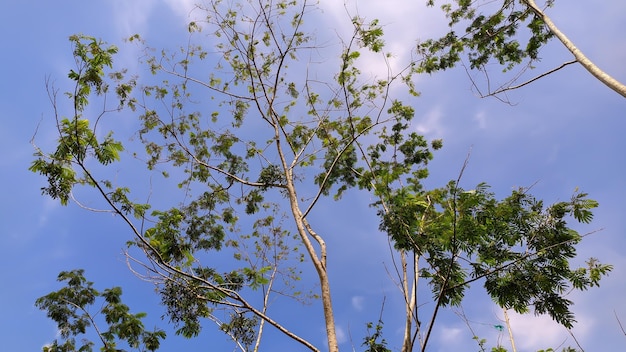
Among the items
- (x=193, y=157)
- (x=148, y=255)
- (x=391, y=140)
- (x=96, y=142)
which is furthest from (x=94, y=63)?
(x=391, y=140)

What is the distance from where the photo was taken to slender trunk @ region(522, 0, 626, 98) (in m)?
5.63

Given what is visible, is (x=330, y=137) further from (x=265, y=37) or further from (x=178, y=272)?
(x=178, y=272)

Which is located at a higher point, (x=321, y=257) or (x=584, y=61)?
(x=584, y=61)

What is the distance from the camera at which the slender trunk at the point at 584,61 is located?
5.63 meters

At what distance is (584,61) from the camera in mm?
6359

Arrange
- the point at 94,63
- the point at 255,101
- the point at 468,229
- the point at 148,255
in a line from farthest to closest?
the point at 255,101, the point at 148,255, the point at 94,63, the point at 468,229

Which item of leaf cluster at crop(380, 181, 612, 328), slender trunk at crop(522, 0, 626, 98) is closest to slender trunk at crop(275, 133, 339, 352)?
leaf cluster at crop(380, 181, 612, 328)

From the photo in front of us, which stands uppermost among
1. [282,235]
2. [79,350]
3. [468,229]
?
[282,235]

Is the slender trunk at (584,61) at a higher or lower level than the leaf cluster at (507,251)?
higher

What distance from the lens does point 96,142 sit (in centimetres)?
655

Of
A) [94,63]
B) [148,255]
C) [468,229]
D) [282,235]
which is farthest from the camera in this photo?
[282,235]

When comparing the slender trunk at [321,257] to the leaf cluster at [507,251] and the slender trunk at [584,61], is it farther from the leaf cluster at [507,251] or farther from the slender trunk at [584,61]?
the slender trunk at [584,61]

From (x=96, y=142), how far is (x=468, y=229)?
5.32m

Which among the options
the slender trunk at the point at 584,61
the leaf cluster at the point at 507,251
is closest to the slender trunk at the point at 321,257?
the leaf cluster at the point at 507,251
